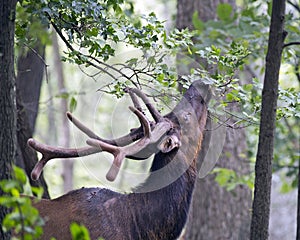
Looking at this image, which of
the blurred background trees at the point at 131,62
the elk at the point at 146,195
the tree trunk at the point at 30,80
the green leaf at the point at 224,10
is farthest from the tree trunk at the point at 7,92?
the green leaf at the point at 224,10

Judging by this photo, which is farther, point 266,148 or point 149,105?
point 149,105

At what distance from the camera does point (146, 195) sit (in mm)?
4957

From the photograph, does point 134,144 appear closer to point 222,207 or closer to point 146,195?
point 146,195

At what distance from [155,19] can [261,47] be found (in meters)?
2.45

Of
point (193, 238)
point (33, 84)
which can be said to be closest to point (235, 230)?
point (193, 238)

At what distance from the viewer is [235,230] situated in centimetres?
830

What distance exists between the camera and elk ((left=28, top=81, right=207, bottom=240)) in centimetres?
466

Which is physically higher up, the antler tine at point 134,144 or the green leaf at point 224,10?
the green leaf at point 224,10

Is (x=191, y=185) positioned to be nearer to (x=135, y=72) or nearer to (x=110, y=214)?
(x=110, y=214)

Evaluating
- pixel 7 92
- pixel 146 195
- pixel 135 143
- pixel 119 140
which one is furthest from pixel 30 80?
pixel 7 92

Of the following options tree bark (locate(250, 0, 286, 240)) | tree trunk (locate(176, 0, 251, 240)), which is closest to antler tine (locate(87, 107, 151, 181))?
tree bark (locate(250, 0, 286, 240))

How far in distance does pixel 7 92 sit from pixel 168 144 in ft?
4.64

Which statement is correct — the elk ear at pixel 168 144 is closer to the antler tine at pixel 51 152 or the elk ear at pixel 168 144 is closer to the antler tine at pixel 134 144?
the antler tine at pixel 134 144

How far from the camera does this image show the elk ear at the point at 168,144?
4820 mm
